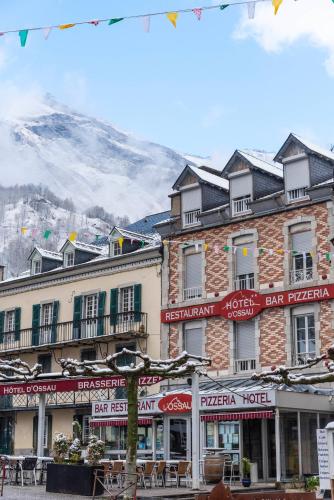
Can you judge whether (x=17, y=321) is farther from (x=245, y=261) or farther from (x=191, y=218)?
(x=245, y=261)

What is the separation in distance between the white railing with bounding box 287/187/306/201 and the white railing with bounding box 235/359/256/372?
18.2 feet

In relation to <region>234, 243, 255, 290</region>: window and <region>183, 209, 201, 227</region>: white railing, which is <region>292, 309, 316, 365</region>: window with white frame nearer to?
<region>234, 243, 255, 290</region>: window

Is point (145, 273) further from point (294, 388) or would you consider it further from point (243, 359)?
point (294, 388)

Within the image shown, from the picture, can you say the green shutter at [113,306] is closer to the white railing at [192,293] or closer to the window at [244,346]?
the white railing at [192,293]

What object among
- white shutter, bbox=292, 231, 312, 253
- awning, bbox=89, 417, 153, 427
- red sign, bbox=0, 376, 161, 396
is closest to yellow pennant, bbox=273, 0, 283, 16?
red sign, bbox=0, 376, 161, 396

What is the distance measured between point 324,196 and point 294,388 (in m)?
6.19

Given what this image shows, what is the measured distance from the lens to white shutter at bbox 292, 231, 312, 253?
997 inches

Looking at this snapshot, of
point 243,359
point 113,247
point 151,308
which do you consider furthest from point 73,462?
point 113,247

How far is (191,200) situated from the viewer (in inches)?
1153

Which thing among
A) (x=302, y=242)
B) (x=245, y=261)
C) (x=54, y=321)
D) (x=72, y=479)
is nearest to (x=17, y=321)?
(x=54, y=321)

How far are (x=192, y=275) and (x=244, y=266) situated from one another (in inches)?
90.7

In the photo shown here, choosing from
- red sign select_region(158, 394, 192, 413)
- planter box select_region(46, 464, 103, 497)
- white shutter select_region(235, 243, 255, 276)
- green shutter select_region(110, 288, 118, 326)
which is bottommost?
planter box select_region(46, 464, 103, 497)

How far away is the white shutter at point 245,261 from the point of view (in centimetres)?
2670

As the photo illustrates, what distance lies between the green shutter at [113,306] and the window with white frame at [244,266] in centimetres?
536
